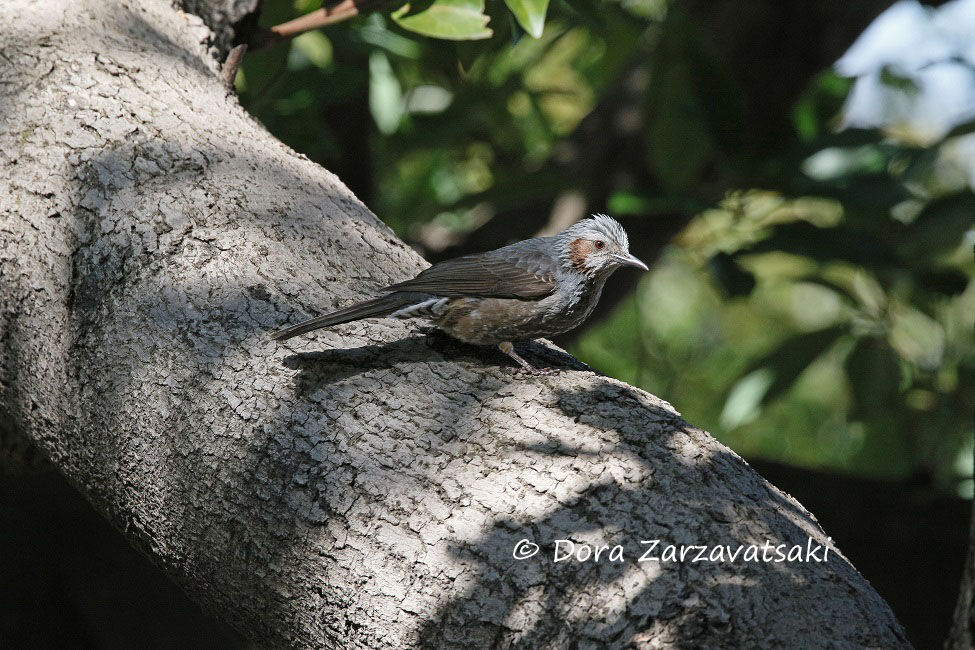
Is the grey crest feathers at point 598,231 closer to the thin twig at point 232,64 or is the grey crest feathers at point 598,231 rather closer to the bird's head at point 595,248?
the bird's head at point 595,248

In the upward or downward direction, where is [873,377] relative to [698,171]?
downward

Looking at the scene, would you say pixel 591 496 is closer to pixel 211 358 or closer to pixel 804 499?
pixel 211 358

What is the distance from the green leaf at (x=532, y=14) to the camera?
3.14m

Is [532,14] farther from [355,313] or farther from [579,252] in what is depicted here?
[355,313]

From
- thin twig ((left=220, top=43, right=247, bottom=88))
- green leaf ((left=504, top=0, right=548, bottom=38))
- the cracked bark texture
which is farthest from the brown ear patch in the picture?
thin twig ((left=220, top=43, right=247, bottom=88))

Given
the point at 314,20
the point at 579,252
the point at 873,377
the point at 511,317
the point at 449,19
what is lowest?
the point at 873,377

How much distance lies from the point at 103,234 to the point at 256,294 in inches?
18.2

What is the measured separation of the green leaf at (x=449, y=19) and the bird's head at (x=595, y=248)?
815 mm

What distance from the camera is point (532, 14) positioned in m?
3.15

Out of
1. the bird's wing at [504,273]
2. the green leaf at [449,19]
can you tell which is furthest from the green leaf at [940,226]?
the green leaf at [449,19]

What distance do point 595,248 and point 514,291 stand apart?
0.41 metres

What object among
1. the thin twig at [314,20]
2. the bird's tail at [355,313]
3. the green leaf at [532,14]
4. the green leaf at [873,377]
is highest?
the green leaf at [532,14]

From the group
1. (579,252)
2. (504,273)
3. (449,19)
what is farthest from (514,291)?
(449,19)

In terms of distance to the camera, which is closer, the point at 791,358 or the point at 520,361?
the point at 520,361
